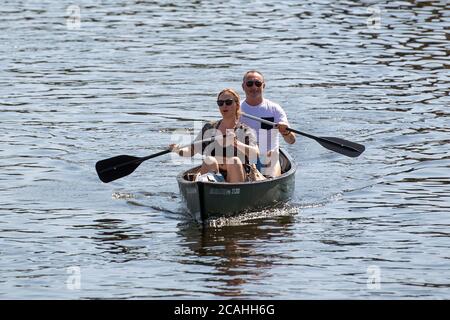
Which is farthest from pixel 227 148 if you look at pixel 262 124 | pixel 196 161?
pixel 196 161

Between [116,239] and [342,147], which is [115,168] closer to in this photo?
[116,239]

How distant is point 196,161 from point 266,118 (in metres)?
3.63

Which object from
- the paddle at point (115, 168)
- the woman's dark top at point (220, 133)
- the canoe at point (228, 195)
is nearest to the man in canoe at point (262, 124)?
the canoe at point (228, 195)

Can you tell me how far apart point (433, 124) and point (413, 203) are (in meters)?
5.20

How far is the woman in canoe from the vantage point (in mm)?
14727

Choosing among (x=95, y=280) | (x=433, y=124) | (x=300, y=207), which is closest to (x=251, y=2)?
(x=433, y=124)

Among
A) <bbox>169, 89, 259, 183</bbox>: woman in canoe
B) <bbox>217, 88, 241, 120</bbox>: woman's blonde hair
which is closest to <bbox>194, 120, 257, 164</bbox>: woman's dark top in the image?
<bbox>169, 89, 259, 183</bbox>: woman in canoe

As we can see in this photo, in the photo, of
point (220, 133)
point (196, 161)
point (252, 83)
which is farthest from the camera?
point (196, 161)

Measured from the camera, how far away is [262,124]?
16094 millimetres

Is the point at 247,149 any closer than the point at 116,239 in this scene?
No

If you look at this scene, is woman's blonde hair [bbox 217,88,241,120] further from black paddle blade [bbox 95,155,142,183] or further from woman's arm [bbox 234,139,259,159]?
black paddle blade [bbox 95,155,142,183]

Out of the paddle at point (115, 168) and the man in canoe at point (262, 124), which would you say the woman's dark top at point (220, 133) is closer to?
the man in canoe at point (262, 124)

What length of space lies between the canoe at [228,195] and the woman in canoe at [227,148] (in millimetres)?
272

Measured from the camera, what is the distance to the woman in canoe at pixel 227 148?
48.3ft
